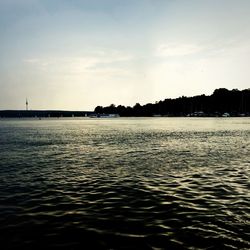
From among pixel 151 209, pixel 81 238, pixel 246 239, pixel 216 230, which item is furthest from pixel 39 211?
pixel 246 239

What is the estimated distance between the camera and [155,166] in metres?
32.1

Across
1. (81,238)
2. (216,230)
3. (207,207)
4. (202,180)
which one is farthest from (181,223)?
(202,180)

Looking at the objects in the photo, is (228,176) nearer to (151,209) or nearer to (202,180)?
(202,180)

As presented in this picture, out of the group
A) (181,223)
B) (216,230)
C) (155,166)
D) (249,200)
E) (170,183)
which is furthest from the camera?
(155,166)

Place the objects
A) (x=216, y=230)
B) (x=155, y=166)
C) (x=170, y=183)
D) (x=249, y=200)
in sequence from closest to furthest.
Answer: (x=216, y=230), (x=249, y=200), (x=170, y=183), (x=155, y=166)

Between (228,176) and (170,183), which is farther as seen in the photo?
(228,176)

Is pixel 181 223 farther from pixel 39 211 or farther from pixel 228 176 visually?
pixel 228 176

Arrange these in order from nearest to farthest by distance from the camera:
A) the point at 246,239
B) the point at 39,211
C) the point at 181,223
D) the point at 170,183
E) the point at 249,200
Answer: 1. the point at 246,239
2. the point at 181,223
3. the point at 39,211
4. the point at 249,200
5. the point at 170,183

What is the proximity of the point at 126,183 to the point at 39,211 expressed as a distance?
8796 millimetres

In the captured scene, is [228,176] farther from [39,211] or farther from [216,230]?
[39,211]

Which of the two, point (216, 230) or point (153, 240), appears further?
point (216, 230)

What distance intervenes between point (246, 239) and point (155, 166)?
63.3ft

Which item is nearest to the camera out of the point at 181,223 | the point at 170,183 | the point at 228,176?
the point at 181,223

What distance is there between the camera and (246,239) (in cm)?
1295
